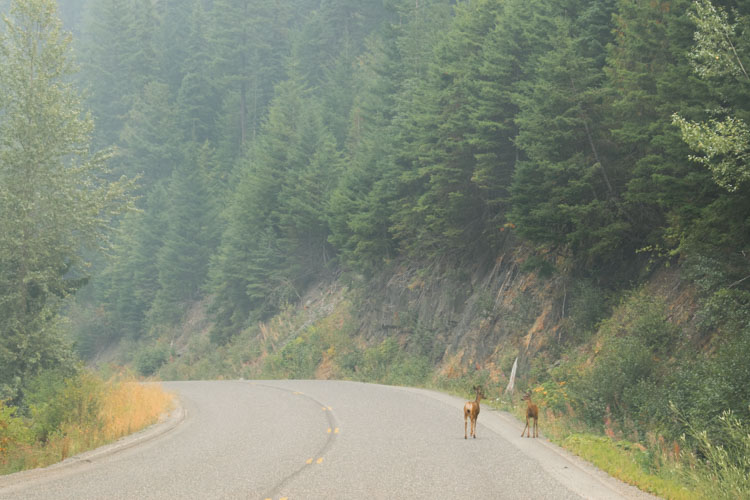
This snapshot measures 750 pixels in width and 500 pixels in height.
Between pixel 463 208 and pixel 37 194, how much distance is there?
54.2 ft

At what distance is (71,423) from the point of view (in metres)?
14.8

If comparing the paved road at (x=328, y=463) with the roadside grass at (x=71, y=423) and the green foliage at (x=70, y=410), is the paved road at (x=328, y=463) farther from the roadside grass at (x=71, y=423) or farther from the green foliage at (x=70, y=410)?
the green foliage at (x=70, y=410)

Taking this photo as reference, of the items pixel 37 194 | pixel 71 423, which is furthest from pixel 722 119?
pixel 37 194

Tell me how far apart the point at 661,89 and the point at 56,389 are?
56.4ft

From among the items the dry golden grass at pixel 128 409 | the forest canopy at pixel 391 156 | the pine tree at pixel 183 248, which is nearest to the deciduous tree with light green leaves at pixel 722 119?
the forest canopy at pixel 391 156

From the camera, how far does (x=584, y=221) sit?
64.3ft

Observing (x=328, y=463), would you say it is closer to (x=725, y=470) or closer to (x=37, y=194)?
(x=725, y=470)

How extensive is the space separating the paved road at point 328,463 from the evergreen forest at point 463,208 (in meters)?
2.51

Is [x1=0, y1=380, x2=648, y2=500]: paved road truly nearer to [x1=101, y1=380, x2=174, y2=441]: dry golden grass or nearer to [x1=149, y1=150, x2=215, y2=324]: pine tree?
[x1=101, y1=380, x2=174, y2=441]: dry golden grass

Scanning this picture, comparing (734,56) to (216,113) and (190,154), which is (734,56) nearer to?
(190,154)

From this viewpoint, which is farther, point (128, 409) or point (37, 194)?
point (37, 194)

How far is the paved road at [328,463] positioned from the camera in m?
9.18

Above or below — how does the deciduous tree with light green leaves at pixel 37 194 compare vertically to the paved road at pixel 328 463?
above

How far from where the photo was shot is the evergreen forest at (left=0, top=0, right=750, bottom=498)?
14609 mm
